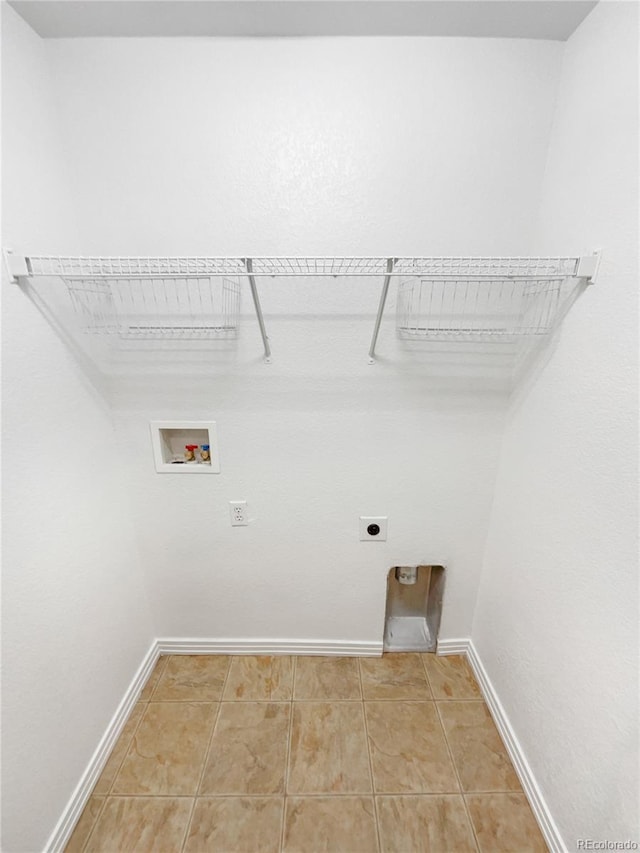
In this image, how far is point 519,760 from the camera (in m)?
1.22

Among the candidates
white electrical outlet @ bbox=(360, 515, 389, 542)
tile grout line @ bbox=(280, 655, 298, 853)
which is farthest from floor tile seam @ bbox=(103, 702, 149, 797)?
white electrical outlet @ bbox=(360, 515, 389, 542)

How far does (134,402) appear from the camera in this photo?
52.2 inches

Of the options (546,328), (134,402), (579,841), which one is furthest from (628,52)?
(579,841)

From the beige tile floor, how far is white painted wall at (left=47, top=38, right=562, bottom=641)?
589 millimetres

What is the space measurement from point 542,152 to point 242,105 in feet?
3.07

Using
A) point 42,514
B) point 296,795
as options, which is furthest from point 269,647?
point 42,514

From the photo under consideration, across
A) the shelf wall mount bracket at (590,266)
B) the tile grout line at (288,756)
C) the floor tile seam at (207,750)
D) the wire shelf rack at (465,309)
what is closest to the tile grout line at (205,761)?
the floor tile seam at (207,750)

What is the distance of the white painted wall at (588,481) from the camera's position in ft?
2.66

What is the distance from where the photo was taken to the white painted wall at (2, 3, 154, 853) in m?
0.93

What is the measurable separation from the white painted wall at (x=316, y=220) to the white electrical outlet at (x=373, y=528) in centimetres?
4

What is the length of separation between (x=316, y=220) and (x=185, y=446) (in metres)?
0.97

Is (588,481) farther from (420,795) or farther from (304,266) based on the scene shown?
(420,795)

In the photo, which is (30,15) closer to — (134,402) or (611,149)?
(134,402)

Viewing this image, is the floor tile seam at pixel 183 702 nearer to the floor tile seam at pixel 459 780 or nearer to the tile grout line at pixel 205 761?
the tile grout line at pixel 205 761
